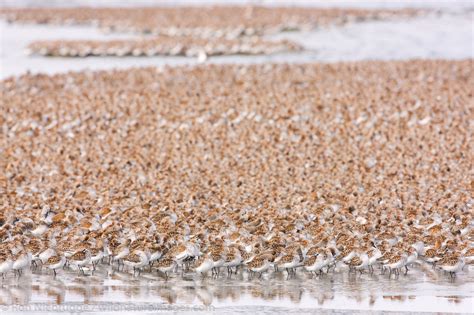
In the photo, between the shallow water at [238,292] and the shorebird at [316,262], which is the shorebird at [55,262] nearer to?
the shallow water at [238,292]

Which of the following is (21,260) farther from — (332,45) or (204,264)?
(332,45)

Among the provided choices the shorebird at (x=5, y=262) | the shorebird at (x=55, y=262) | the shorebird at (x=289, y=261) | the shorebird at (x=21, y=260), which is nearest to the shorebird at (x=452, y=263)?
the shorebird at (x=289, y=261)

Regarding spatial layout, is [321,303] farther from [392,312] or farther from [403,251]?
[403,251]

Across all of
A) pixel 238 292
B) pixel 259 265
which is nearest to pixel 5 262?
pixel 238 292

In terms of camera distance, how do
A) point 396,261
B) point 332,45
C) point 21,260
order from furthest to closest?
point 332,45, point 396,261, point 21,260

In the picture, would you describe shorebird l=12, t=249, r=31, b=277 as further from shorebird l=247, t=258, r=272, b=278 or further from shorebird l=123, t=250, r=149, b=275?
shorebird l=247, t=258, r=272, b=278

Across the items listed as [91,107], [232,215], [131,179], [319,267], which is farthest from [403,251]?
[91,107]
